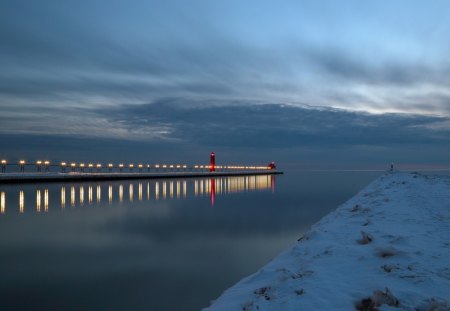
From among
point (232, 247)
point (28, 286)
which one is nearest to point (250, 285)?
point (28, 286)

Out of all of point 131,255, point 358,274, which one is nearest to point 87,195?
point 131,255

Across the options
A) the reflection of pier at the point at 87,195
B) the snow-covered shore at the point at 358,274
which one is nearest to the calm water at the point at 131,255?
the snow-covered shore at the point at 358,274

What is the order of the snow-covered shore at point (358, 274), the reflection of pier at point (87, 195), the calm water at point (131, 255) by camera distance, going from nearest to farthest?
1. the snow-covered shore at point (358, 274)
2. the calm water at point (131, 255)
3. the reflection of pier at point (87, 195)

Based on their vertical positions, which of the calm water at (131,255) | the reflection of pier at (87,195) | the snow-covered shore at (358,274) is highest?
the snow-covered shore at (358,274)

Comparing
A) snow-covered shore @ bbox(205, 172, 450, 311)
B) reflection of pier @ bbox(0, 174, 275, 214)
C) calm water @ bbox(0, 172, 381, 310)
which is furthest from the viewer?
reflection of pier @ bbox(0, 174, 275, 214)

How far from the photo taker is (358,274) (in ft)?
16.7

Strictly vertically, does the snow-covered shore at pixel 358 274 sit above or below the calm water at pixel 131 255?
above

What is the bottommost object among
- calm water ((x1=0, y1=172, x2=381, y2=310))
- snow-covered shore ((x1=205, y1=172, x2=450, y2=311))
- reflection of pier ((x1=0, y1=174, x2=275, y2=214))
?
reflection of pier ((x1=0, y1=174, x2=275, y2=214))

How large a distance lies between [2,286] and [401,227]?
27.2ft

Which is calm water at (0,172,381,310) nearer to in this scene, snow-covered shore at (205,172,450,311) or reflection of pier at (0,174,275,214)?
snow-covered shore at (205,172,450,311)

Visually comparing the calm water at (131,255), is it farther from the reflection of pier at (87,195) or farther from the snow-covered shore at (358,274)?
the reflection of pier at (87,195)

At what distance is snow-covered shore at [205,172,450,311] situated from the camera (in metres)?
4.10

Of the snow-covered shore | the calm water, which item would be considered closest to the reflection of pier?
the calm water

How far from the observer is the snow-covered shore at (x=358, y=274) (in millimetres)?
4098
